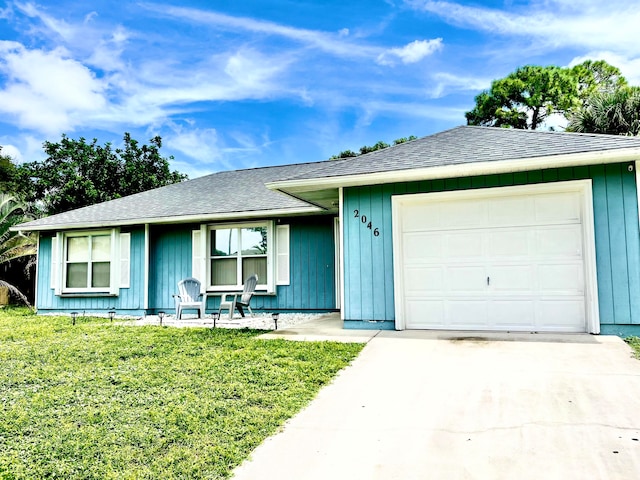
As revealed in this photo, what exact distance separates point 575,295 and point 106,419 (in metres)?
5.98

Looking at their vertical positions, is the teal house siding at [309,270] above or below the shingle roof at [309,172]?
below

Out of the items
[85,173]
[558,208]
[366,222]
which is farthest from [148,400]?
[85,173]

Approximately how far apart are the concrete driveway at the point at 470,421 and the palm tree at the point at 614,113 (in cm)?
1176

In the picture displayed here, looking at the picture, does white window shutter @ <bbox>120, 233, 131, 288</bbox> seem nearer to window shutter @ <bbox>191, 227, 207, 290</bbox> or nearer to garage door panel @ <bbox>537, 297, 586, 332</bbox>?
window shutter @ <bbox>191, 227, 207, 290</bbox>

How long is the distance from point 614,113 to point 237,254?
12575 millimetres

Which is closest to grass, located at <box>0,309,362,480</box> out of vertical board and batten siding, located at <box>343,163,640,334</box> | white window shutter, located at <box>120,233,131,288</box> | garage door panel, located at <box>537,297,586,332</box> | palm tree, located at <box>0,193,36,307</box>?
vertical board and batten siding, located at <box>343,163,640,334</box>

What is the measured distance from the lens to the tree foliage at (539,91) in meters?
25.5

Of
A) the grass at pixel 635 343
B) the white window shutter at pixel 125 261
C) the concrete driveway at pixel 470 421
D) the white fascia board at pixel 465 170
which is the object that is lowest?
the concrete driveway at pixel 470 421

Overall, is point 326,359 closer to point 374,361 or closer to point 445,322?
point 374,361

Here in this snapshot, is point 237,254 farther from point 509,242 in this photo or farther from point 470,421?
point 470,421

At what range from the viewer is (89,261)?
448 inches

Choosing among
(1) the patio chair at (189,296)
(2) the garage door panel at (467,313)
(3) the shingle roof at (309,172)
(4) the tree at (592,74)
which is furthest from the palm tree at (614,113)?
(1) the patio chair at (189,296)

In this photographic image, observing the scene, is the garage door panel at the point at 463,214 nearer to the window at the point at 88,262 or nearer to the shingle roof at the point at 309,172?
the shingle roof at the point at 309,172

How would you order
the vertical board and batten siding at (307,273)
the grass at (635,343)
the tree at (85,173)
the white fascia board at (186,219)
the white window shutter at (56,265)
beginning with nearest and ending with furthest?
the grass at (635,343), the white fascia board at (186,219), the vertical board and batten siding at (307,273), the white window shutter at (56,265), the tree at (85,173)
